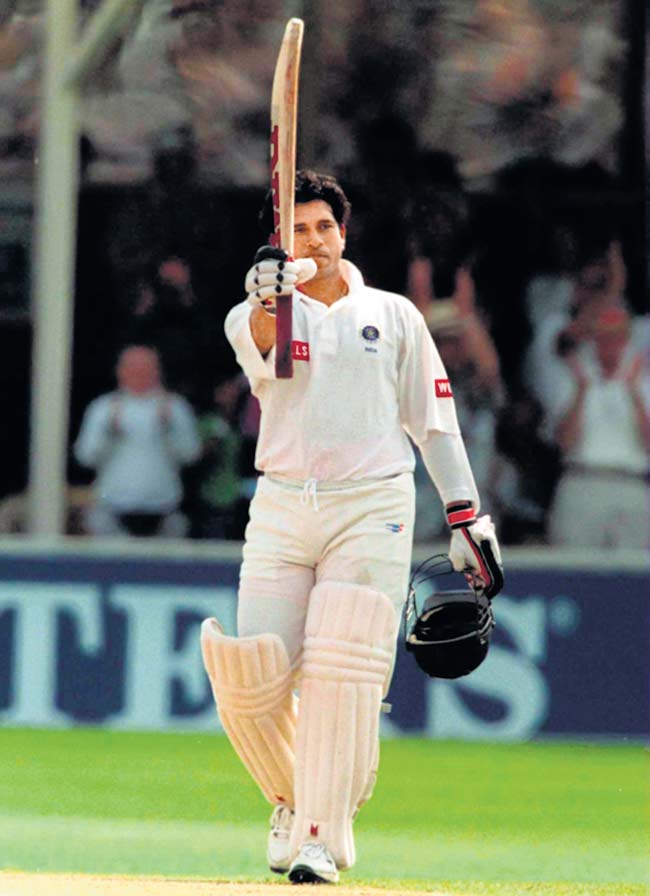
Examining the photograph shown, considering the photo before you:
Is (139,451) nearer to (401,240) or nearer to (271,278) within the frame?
(401,240)

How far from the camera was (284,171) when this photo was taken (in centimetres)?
569

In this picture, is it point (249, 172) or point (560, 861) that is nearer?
point (560, 861)

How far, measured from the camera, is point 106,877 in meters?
5.85

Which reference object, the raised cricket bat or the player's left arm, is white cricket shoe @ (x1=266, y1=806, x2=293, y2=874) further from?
the raised cricket bat

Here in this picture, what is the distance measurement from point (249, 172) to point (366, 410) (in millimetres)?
5005

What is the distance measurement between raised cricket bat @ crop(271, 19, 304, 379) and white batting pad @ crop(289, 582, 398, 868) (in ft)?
2.12

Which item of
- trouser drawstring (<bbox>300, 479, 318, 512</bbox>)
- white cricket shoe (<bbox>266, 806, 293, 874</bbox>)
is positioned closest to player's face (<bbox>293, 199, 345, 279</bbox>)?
trouser drawstring (<bbox>300, 479, 318, 512</bbox>)

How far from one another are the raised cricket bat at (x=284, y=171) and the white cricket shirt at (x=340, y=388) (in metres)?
0.09

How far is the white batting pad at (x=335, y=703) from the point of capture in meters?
5.66

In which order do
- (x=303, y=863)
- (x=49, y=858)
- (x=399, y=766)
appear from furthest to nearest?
(x=399, y=766) → (x=49, y=858) → (x=303, y=863)

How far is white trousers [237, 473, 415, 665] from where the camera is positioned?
5.75 meters

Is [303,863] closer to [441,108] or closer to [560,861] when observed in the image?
[560,861]

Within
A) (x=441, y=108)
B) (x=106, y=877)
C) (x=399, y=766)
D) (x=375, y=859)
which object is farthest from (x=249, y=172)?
(x=106, y=877)

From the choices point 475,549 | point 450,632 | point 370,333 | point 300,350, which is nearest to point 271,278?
point 300,350
